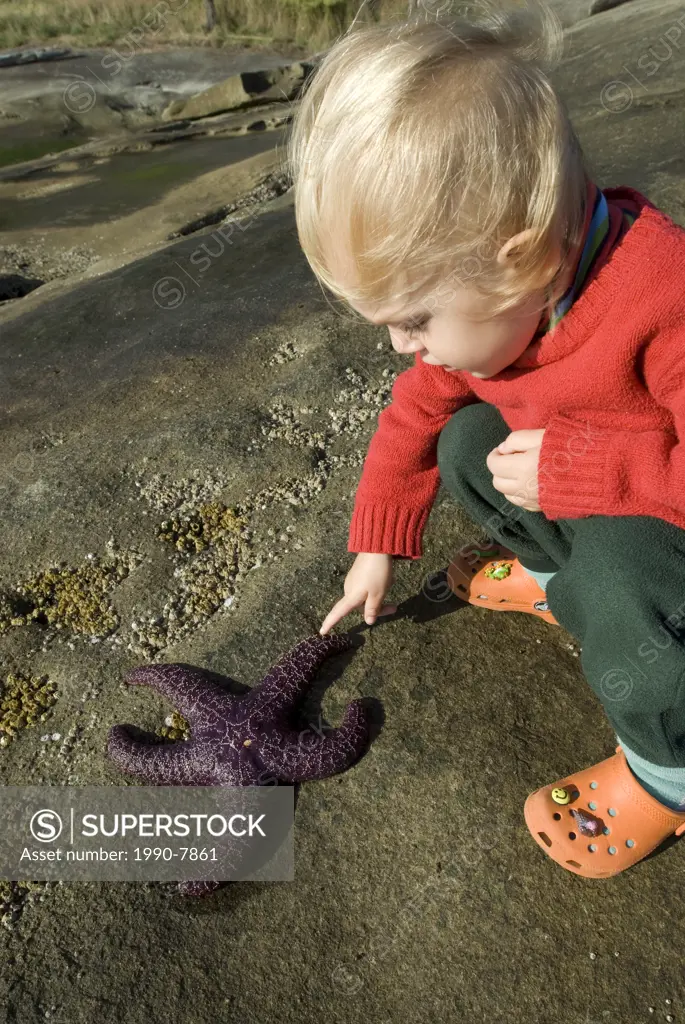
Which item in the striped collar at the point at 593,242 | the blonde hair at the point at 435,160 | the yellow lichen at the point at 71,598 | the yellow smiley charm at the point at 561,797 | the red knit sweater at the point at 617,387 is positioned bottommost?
the yellow lichen at the point at 71,598

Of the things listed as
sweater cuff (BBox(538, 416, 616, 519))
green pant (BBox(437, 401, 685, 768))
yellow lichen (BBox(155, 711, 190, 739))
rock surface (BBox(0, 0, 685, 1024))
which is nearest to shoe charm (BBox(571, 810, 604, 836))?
rock surface (BBox(0, 0, 685, 1024))

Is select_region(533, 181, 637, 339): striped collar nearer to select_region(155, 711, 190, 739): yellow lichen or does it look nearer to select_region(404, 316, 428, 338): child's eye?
select_region(404, 316, 428, 338): child's eye

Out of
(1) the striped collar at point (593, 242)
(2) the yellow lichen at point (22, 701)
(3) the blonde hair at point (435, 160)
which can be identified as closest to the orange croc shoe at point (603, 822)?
(1) the striped collar at point (593, 242)

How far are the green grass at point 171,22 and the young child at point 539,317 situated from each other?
26947mm

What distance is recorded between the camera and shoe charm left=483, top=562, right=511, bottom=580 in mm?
2868

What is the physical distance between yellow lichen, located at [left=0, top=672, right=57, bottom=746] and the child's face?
1.90 m

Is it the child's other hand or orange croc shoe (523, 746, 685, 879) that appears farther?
the child's other hand

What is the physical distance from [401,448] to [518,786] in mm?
1086

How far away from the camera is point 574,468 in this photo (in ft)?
6.36

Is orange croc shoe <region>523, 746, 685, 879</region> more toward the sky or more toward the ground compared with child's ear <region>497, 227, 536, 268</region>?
more toward the ground

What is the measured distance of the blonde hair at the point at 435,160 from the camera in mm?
1534

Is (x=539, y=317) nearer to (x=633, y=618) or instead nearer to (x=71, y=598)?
(x=633, y=618)

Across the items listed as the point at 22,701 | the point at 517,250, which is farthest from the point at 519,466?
the point at 22,701

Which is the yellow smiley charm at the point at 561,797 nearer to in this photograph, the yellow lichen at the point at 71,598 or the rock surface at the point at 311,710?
the rock surface at the point at 311,710
